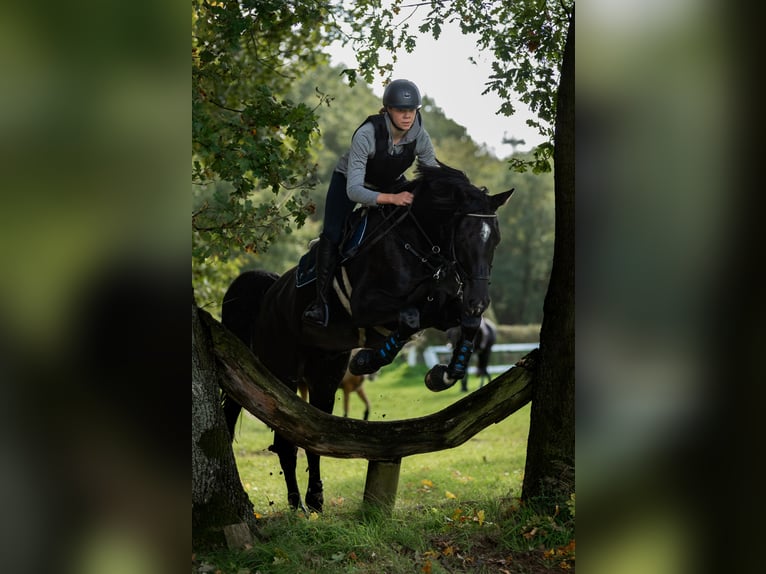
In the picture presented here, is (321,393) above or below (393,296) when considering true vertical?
below

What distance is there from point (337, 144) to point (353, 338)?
1203 millimetres

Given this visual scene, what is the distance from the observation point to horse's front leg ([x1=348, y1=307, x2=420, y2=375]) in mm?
4742

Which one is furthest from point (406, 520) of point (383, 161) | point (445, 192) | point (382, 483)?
point (383, 161)

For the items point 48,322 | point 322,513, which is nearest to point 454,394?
point 322,513

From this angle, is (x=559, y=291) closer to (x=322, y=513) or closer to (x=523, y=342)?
(x=523, y=342)

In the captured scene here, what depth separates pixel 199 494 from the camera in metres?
4.33

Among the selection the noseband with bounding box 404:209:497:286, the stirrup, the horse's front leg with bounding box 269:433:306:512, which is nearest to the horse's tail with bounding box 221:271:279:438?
the stirrup

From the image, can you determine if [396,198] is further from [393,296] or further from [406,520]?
[406,520]

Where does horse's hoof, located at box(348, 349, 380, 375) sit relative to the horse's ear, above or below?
below

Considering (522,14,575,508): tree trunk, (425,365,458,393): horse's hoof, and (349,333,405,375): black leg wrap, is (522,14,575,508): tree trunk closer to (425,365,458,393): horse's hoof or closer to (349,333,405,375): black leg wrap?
(425,365,458,393): horse's hoof

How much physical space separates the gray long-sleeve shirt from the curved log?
1.09 m

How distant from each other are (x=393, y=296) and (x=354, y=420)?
2.56 feet

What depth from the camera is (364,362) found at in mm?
4938

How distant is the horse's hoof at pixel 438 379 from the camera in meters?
4.88
